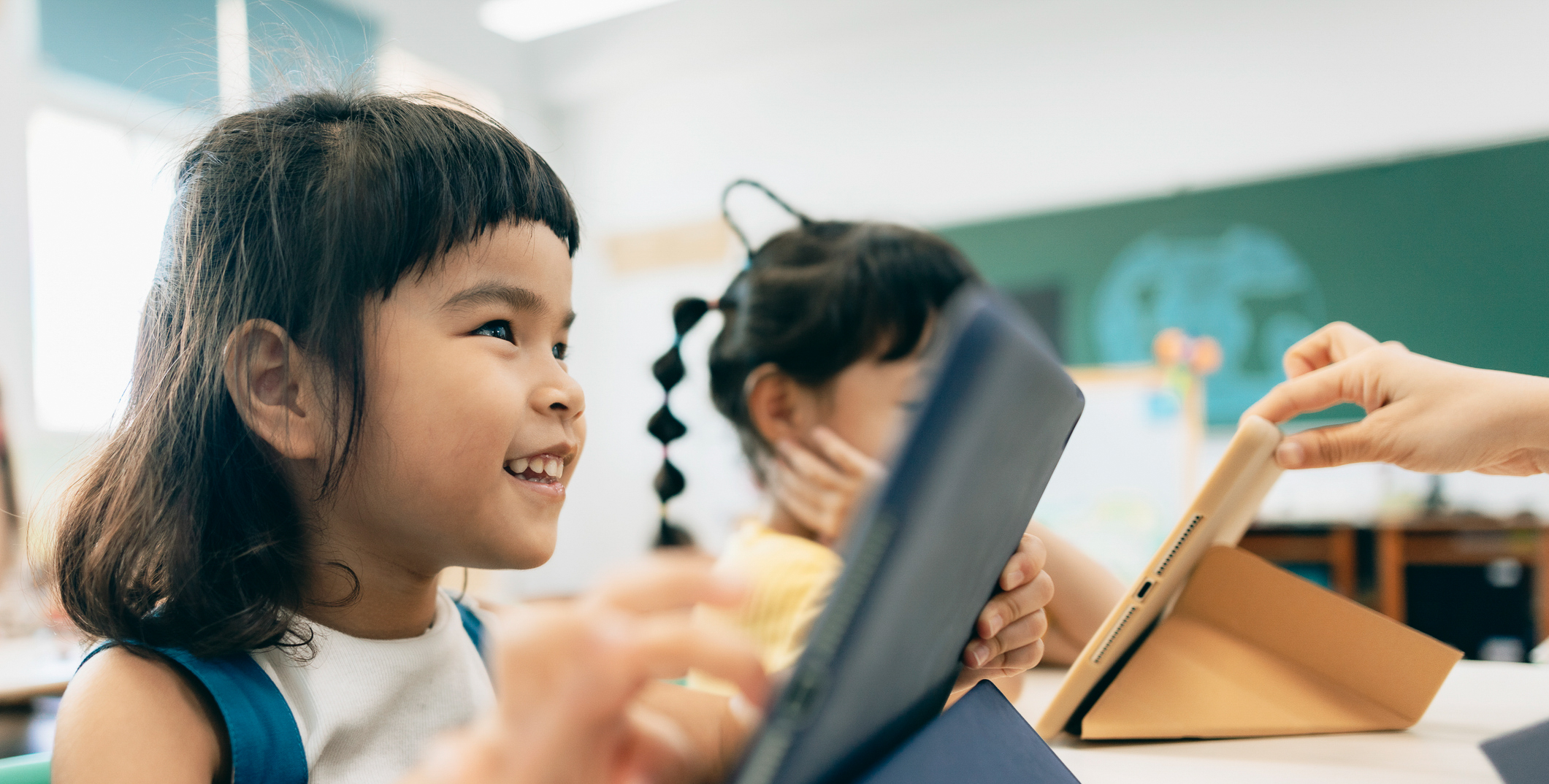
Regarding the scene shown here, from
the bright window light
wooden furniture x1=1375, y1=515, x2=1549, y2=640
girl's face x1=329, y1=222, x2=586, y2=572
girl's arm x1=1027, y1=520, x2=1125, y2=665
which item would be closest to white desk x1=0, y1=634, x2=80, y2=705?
girl's face x1=329, y1=222, x2=586, y2=572

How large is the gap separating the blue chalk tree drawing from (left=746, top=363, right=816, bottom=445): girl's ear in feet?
9.03

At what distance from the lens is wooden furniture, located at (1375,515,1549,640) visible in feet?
10.1

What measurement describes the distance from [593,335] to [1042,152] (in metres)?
2.56

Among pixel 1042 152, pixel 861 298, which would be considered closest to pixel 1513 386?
pixel 861 298

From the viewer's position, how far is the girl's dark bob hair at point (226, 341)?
1.92 ft

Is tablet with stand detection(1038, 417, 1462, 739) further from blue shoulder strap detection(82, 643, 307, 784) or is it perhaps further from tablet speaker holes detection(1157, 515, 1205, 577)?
blue shoulder strap detection(82, 643, 307, 784)

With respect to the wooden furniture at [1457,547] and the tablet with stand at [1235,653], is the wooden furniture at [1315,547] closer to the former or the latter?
the wooden furniture at [1457,547]

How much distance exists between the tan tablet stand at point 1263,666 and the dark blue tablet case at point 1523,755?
0.17 metres

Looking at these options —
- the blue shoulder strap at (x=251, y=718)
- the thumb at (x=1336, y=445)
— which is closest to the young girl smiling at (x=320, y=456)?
the blue shoulder strap at (x=251, y=718)

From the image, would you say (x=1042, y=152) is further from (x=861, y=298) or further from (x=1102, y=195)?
(x=861, y=298)

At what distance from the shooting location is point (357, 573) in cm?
64

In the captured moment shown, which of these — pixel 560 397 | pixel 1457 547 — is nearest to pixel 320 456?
pixel 560 397

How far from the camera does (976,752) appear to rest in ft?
1.19

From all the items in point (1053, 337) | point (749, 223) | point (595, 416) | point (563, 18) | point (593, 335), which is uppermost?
point (563, 18)
